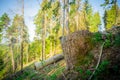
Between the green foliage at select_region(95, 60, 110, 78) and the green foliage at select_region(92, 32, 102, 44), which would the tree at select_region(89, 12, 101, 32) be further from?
the green foliage at select_region(95, 60, 110, 78)

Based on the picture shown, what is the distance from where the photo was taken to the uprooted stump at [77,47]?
8406 millimetres

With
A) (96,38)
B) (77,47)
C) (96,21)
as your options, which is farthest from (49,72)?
(96,21)

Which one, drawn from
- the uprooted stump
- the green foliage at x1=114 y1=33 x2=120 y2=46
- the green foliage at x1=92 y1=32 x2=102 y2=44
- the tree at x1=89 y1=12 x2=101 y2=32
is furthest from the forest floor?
the tree at x1=89 y1=12 x2=101 y2=32

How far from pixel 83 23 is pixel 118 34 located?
25.9m

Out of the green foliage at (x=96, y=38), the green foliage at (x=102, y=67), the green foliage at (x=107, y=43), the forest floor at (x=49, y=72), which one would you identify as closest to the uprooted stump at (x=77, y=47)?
the green foliage at (x=96, y=38)

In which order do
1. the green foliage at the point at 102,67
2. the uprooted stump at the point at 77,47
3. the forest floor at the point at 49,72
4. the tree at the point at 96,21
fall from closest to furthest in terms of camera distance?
the green foliage at the point at 102,67 → the uprooted stump at the point at 77,47 → the forest floor at the point at 49,72 → the tree at the point at 96,21

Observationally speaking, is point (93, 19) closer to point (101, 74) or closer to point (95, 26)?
point (95, 26)

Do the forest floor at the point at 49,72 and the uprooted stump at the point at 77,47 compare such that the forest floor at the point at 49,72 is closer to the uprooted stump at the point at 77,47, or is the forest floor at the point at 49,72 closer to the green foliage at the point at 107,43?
the uprooted stump at the point at 77,47

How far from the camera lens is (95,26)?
47.2m

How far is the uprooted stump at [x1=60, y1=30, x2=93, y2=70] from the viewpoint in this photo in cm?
841

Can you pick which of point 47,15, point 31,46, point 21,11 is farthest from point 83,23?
point 31,46

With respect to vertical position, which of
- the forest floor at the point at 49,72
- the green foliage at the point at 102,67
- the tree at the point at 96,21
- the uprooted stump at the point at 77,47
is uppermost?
the tree at the point at 96,21

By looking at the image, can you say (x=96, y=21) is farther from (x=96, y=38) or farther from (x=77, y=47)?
(x=77, y=47)

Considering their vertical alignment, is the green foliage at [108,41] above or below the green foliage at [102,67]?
above
